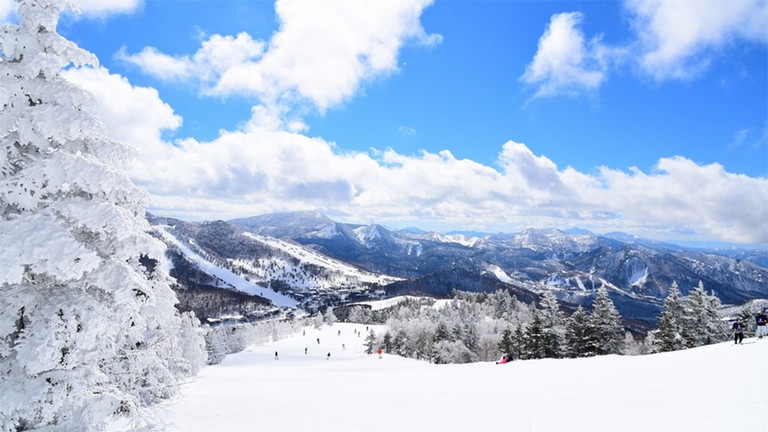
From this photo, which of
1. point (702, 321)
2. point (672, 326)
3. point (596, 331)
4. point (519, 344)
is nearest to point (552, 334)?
point (596, 331)

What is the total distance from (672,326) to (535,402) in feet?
127

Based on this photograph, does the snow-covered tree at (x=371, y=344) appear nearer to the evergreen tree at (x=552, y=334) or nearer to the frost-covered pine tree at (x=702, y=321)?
the evergreen tree at (x=552, y=334)

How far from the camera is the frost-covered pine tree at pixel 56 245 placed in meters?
7.71

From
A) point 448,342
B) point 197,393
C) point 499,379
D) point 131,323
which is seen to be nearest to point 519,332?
point 448,342

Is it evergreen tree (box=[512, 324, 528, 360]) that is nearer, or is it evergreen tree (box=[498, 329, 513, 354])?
evergreen tree (box=[512, 324, 528, 360])

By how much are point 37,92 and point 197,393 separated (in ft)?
60.8

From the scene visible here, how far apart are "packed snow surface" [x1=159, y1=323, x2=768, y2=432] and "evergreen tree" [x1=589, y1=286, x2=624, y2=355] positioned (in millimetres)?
22602

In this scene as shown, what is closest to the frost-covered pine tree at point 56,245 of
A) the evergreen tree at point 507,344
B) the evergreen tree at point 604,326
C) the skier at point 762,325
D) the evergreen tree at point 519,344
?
the skier at point 762,325

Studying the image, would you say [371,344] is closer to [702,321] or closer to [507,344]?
[507,344]

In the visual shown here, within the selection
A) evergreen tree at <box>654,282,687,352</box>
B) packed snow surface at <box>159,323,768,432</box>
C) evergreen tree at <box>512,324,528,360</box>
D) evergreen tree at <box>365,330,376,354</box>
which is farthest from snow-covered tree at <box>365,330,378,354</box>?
packed snow surface at <box>159,323,768,432</box>

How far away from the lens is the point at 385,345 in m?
91.7

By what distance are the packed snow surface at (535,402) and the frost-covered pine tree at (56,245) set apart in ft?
7.60

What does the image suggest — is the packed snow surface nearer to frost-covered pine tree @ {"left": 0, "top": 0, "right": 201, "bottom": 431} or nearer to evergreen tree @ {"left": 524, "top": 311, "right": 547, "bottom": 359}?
frost-covered pine tree @ {"left": 0, "top": 0, "right": 201, "bottom": 431}

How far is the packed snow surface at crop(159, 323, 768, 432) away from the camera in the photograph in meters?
11.4
